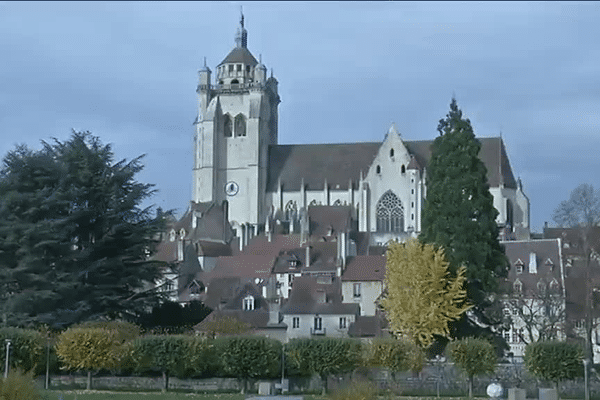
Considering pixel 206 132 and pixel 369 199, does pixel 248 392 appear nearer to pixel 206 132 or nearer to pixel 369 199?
pixel 369 199

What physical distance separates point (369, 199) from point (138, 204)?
6840 cm

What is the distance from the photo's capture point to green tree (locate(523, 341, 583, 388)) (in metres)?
39.2

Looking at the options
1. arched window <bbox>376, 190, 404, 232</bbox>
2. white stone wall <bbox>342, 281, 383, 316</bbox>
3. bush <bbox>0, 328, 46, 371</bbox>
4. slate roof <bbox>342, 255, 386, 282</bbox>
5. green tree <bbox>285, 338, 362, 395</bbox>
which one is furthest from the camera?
arched window <bbox>376, 190, 404, 232</bbox>

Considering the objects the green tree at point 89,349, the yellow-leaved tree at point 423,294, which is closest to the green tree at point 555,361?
the yellow-leaved tree at point 423,294

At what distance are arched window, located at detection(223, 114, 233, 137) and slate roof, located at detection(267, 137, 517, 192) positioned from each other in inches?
217

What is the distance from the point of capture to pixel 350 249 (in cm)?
9594

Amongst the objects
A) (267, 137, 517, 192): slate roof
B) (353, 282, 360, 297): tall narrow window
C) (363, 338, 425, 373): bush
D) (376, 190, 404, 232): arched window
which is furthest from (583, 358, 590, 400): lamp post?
(267, 137, 517, 192): slate roof

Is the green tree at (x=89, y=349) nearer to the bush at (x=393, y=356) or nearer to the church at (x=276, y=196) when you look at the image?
the bush at (x=393, y=356)

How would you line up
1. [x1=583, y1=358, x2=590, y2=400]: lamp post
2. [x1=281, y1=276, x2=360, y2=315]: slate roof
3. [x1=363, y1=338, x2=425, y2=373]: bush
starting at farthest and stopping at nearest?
[x1=281, y1=276, x2=360, y2=315]: slate roof → [x1=363, y1=338, x2=425, y2=373]: bush → [x1=583, y1=358, x2=590, y2=400]: lamp post

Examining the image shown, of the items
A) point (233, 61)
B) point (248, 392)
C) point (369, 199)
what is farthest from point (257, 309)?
point (233, 61)

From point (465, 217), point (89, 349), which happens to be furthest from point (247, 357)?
point (465, 217)

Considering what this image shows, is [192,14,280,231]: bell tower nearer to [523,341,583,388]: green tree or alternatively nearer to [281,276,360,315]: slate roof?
[281,276,360,315]: slate roof

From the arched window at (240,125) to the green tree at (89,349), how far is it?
283 feet

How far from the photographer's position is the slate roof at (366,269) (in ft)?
245
